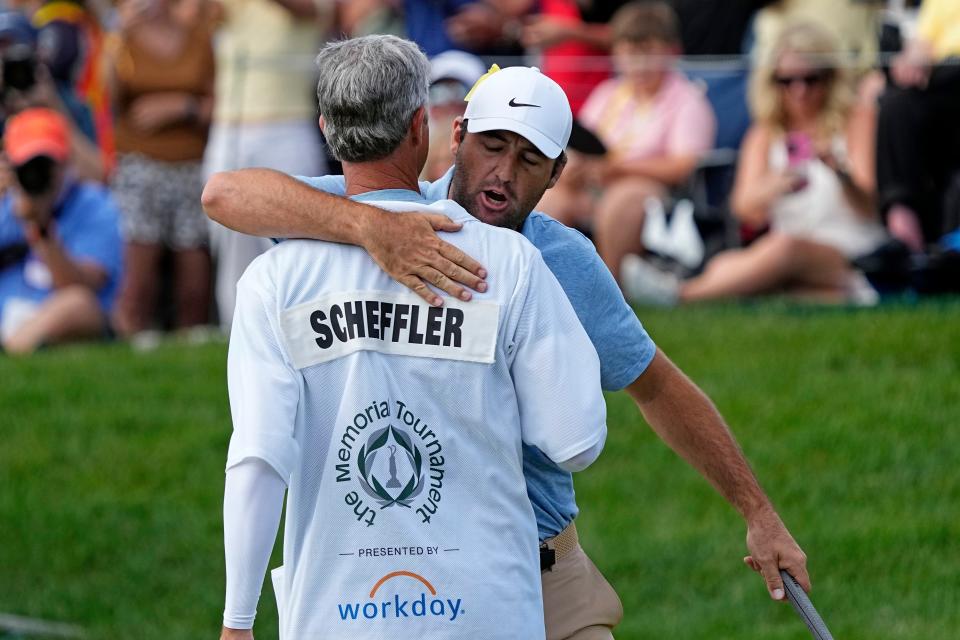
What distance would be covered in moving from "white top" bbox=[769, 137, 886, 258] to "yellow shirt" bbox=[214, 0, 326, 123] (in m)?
2.99

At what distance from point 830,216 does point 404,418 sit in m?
6.44

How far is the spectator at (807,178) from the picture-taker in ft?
30.3

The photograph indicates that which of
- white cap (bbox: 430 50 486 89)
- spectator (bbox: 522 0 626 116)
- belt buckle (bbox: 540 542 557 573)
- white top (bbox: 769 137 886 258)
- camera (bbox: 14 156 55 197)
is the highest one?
belt buckle (bbox: 540 542 557 573)

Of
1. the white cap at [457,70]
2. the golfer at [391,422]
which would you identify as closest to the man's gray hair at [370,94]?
the golfer at [391,422]

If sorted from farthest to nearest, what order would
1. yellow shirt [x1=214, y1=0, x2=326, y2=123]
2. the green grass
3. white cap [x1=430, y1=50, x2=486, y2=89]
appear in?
yellow shirt [x1=214, y1=0, x2=326, y2=123]
white cap [x1=430, y1=50, x2=486, y2=89]
the green grass

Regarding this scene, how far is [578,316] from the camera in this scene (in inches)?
142

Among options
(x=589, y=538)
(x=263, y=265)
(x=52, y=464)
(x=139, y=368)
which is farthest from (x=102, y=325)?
(x=263, y=265)

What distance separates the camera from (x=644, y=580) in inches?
291

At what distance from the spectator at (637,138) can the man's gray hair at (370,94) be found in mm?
6278

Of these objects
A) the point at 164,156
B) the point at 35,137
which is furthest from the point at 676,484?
the point at 35,137

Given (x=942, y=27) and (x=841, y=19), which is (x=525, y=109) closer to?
(x=942, y=27)

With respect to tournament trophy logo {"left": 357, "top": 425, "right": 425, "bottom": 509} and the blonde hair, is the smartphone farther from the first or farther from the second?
tournament trophy logo {"left": 357, "top": 425, "right": 425, "bottom": 509}

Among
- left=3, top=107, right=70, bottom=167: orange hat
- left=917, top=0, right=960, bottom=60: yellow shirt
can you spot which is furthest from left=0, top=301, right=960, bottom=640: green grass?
left=917, top=0, right=960, bottom=60: yellow shirt

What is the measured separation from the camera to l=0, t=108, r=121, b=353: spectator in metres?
9.85
